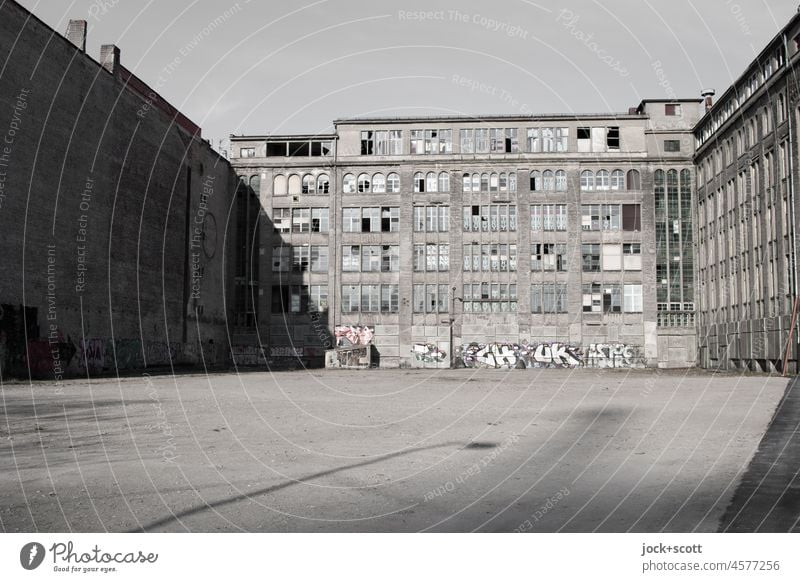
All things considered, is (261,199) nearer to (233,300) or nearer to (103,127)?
(233,300)

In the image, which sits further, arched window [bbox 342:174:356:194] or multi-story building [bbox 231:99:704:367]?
arched window [bbox 342:174:356:194]

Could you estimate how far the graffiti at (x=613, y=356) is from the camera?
2505 inches

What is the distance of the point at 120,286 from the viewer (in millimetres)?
46781

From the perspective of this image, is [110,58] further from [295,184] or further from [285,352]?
[285,352]

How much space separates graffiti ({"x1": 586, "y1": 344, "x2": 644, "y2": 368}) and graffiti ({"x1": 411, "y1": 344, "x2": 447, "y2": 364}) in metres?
13.3

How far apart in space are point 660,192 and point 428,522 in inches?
2532

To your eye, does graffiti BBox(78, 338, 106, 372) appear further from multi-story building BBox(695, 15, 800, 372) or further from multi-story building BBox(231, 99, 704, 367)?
multi-story building BBox(695, 15, 800, 372)

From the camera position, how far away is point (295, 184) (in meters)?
69.1

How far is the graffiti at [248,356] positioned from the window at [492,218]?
22724 mm

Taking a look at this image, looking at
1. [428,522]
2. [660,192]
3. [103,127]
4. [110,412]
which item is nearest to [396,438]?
[428,522]

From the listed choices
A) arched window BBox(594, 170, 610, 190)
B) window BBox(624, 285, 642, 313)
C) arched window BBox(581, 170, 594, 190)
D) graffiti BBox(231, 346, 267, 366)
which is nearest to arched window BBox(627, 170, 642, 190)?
arched window BBox(594, 170, 610, 190)

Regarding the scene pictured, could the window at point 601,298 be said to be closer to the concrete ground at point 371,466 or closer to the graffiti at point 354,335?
the graffiti at point 354,335

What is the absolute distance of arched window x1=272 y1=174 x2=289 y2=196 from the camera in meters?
69.1

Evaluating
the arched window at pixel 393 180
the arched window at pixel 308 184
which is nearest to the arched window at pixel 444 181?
the arched window at pixel 393 180
